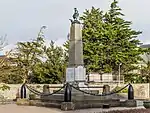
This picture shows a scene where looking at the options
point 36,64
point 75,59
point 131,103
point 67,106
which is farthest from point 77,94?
point 36,64

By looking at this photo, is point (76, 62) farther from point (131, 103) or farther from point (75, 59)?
point (131, 103)

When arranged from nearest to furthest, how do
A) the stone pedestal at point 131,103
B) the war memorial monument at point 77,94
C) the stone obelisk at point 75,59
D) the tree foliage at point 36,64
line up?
the war memorial monument at point 77,94, the stone pedestal at point 131,103, the stone obelisk at point 75,59, the tree foliage at point 36,64

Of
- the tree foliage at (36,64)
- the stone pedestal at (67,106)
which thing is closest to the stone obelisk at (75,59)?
the stone pedestal at (67,106)

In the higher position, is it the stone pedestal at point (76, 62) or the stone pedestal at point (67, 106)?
the stone pedestal at point (76, 62)

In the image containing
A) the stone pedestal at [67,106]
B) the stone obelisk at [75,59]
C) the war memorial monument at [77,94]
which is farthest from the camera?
the stone obelisk at [75,59]

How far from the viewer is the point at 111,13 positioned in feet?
112

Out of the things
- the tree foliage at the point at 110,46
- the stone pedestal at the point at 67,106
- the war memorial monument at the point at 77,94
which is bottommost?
the stone pedestal at the point at 67,106

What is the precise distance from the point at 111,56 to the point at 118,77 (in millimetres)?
2269

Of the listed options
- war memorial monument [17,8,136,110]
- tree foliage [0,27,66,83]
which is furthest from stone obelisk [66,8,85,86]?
tree foliage [0,27,66,83]

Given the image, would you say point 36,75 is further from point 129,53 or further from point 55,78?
point 129,53

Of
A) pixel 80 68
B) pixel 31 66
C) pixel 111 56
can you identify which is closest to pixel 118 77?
pixel 111 56

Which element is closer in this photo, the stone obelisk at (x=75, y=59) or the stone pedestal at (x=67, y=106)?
the stone pedestal at (x=67, y=106)

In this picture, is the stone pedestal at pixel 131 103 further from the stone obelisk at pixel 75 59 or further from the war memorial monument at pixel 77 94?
the stone obelisk at pixel 75 59

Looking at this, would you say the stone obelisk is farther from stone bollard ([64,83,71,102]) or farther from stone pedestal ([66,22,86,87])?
stone bollard ([64,83,71,102])
